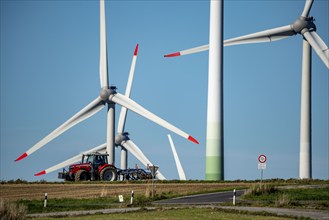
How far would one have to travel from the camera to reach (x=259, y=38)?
81.4 m

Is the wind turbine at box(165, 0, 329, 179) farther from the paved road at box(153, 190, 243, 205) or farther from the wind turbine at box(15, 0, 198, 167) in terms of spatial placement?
the paved road at box(153, 190, 243, 205)

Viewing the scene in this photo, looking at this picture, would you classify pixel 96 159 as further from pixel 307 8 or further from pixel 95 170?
pixel 307 8

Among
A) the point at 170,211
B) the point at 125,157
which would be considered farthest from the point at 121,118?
the point at 170,211

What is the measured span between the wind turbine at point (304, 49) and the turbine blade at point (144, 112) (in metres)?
7.45

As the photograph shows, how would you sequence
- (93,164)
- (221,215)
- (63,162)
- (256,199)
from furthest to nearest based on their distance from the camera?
(63,162), (93,164), (256,199), (221,215)

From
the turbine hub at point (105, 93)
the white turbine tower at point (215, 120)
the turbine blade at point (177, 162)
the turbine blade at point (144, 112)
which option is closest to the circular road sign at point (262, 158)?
the white turbine tower at point (215, 120)

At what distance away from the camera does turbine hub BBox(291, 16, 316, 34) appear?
83000 mm

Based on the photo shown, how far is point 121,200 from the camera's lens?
46.4 meters

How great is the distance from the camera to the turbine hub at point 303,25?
83.0 m

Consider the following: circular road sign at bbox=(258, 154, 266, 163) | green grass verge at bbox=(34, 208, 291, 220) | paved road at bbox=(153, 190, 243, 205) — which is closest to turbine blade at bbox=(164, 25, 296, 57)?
paved road at bbox=(153, 190, 243, 205)

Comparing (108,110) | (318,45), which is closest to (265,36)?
(318,45)

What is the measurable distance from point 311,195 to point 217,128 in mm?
21969

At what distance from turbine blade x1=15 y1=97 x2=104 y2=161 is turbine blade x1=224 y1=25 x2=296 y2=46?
19.8m

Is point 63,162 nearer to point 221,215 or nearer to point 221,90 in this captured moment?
point 221,90
